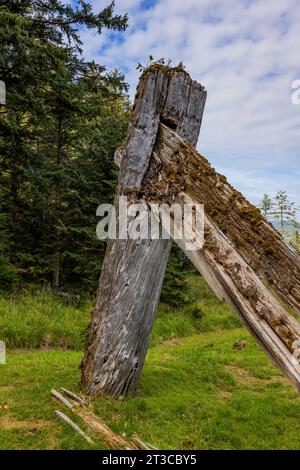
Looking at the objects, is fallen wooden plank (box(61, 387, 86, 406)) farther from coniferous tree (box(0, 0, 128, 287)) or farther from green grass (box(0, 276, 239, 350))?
coniferous tree (box(0, 0, 128, 287))

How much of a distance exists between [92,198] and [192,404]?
1022 centimetres

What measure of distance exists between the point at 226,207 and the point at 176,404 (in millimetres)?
3310

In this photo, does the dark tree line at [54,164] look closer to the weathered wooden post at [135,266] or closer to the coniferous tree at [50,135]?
the coniferous tree at [50,135]

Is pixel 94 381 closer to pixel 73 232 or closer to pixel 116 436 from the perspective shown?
pixel 116 436

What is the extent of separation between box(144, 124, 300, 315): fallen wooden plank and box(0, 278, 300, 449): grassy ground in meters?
2.50

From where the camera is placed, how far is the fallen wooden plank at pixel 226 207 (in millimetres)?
2706

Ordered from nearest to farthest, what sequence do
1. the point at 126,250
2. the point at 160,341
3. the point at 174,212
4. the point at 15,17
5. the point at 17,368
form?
1. the point at 174,212
2. the point at 126,250
3. the point at 17,368
4. the point at 15,17
5. the point at 160,341

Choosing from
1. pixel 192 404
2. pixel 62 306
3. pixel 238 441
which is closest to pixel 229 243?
pixel 238 441

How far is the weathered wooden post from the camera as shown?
4668 millimetres

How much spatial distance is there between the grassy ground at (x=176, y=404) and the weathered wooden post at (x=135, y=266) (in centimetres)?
43

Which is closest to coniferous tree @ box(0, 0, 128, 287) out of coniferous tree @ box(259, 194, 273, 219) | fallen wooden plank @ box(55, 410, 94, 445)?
fallen wooden plank @ box(55, 410, 94, 445)

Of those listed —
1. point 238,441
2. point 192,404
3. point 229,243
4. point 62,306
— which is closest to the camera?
point 229,243

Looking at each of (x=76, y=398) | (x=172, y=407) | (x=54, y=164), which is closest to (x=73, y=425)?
(x=76, y=398)

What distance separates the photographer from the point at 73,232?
14852mm
